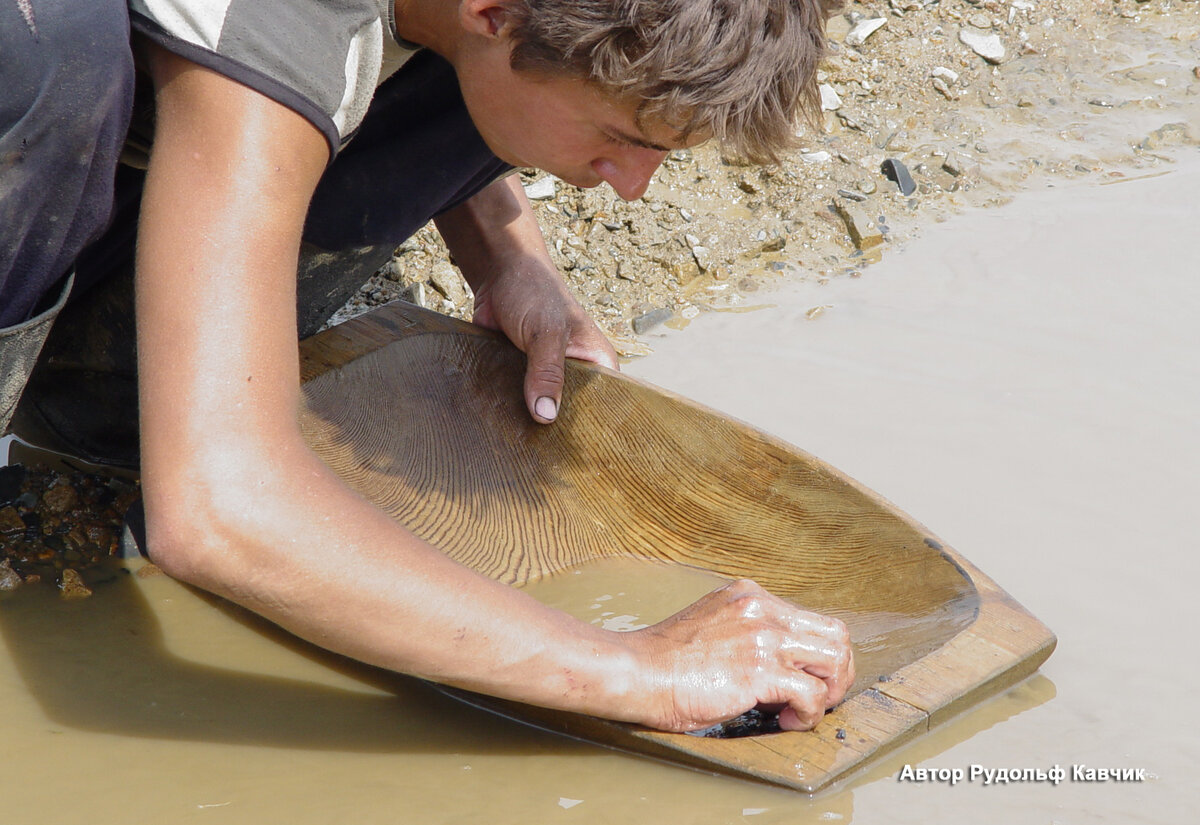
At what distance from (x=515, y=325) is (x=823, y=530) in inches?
27.7

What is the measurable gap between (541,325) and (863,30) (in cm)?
221

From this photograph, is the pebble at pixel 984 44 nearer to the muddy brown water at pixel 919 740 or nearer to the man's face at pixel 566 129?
the muddy brown water at pixel 919 740

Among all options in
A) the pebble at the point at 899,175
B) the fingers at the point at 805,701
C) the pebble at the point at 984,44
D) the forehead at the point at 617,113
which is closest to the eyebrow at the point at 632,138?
the forehead at the point at 617,113

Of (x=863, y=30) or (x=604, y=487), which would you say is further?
(x=863, y=30)

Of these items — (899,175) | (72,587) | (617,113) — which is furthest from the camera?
(899,175)

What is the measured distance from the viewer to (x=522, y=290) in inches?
87.1

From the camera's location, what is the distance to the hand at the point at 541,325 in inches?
83.1

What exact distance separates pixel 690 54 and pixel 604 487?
1046mm

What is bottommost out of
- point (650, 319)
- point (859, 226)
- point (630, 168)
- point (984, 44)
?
point (650, 319)

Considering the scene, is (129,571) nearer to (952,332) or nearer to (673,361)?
(673,361)

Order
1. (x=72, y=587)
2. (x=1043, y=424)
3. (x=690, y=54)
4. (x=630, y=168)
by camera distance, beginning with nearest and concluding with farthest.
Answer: (x=690, y=54) < (x=630, y=168) < (x=72, y=587) < (x=1043, y=424)

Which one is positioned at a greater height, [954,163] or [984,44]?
[984,44]

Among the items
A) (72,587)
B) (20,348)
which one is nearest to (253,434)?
(20,348)

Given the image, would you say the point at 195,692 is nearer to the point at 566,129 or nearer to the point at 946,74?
the point at 566,129
